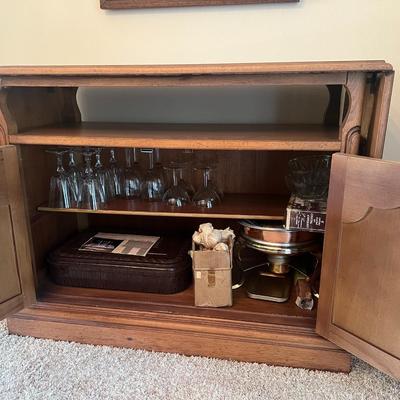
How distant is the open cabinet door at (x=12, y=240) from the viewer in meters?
0.98

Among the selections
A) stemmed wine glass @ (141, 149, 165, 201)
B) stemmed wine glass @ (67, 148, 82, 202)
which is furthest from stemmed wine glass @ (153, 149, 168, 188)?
stemmed wine glass @ (67, 148, 82, 202)

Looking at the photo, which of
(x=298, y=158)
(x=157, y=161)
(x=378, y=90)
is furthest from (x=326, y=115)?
(x=157, y=161)

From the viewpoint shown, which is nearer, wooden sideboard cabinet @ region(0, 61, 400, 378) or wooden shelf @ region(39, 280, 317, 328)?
wooden sideboard cabinet @ region(0, 61, 400, 378)

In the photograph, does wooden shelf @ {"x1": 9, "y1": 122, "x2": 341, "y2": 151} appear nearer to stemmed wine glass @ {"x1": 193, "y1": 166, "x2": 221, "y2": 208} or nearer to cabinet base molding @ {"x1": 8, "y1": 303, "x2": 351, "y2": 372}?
stemmed wine glass @ {"x1": 193, "y1": 166, "x2": 221, "y2": 208}

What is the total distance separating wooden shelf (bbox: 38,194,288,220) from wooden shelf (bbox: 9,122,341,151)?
212 millimetres

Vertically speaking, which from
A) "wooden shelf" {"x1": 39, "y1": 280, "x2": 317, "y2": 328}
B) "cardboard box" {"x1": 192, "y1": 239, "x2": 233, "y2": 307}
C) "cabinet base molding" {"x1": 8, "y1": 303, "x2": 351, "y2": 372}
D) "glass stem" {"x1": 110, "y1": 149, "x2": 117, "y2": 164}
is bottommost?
"cabinet base molding" {"x1": 8, "y1": 303, "x2": 351, "y2": 372}

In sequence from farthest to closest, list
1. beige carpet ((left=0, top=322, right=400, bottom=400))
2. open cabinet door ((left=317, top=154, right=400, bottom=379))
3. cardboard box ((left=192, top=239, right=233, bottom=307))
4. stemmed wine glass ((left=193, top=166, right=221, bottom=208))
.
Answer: stemmed wine glass ((left=193, top=166, right=221, bottom=208)) < cardboard box ((left=192, top=239, right=233, bottom=307)) < beige carpet ((left=0, top=322, right=400, bottom=400)) < open cabinet door ((left=317, top=154, right=400, bottom=379))

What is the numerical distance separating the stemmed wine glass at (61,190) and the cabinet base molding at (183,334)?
285mm

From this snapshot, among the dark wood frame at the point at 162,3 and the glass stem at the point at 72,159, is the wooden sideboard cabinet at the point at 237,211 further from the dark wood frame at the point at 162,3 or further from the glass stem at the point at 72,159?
the dark wood frame at the point at 162,3

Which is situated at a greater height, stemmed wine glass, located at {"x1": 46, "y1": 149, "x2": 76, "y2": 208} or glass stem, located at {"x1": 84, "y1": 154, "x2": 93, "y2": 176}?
glass stem, located at {"x1": 84, "y1": 154, "x2": 93, "y2": 176}

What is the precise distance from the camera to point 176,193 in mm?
1198

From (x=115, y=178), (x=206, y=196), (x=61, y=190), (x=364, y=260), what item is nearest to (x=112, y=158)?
(x=115, y=178)

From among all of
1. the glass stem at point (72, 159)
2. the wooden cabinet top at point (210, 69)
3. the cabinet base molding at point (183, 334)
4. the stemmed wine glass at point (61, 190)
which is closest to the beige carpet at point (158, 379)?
the cabinet base molding at point (183, 334)

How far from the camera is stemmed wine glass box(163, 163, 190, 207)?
1.18 m
